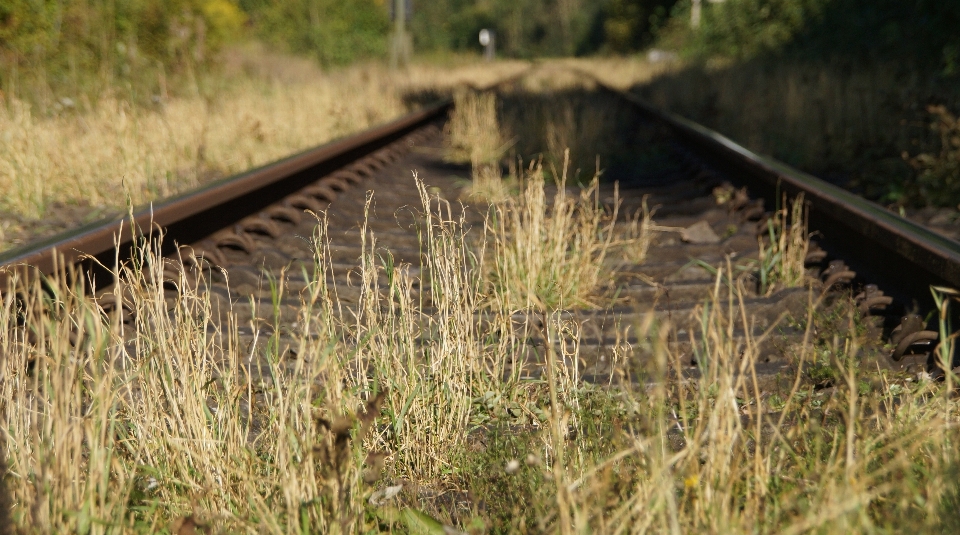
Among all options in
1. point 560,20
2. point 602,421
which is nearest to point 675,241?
point 602,421

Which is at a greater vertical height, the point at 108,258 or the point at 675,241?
the point at 108,258

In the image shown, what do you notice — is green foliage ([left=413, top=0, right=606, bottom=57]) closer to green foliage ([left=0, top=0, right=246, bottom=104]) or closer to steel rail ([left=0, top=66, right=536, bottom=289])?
green foliage ([left=0, top=0, right=246, bottom=104])

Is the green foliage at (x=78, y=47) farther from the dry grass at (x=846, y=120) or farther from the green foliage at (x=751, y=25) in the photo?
the green foliage at (x=751, y=25)

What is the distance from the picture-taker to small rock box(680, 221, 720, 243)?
15.2 ft

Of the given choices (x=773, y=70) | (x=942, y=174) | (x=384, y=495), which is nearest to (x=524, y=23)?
(x=773, y=70)

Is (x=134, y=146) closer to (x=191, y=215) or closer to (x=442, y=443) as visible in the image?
(x=191, y=215)

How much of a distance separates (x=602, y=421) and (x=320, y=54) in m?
32.4

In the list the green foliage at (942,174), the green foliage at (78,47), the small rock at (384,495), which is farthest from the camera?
the green foliage at (78,47)

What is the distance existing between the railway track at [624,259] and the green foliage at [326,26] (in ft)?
91.8

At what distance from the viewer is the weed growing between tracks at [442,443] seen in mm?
1761

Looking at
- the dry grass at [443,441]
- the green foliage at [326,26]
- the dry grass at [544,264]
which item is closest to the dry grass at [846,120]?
the dry grass at [544,264]

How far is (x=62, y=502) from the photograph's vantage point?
5.95 feet

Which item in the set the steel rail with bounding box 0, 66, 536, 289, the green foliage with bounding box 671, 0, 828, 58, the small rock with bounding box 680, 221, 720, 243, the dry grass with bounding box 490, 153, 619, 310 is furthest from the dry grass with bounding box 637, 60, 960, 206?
the green foliage with bounding box 671, 0, 828, 58

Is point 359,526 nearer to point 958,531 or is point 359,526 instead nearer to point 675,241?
point 958,531
